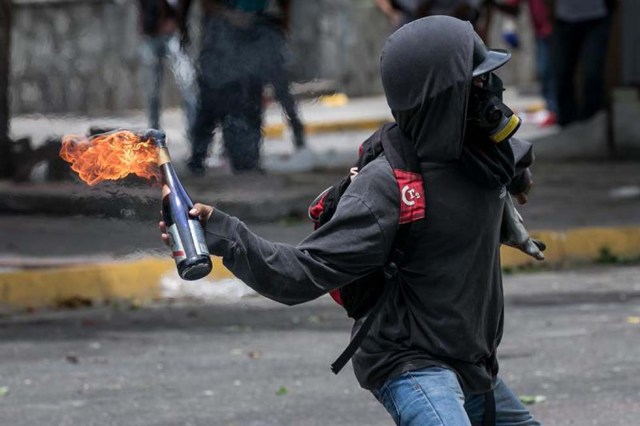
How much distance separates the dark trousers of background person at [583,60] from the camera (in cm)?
1377

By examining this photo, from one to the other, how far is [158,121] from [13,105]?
2721 millimetres

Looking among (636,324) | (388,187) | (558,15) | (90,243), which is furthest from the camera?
(558,15)

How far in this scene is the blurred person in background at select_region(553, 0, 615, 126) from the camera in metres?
13.7

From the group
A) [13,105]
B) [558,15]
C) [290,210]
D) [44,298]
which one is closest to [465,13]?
[558,15]

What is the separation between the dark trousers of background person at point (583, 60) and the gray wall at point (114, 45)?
3394mm

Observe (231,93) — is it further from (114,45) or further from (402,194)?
(114,45)

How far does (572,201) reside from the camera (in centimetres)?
1134

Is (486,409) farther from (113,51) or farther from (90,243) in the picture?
(113,51)

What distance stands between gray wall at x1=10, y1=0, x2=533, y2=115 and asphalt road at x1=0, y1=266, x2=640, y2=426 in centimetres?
836

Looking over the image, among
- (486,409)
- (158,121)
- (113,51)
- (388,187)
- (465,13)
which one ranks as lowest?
(113,51)

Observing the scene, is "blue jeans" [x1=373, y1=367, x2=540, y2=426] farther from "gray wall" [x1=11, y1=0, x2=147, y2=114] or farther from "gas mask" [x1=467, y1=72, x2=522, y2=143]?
"gray wall" [x1=11, y1=0, x2=147, y2=114]

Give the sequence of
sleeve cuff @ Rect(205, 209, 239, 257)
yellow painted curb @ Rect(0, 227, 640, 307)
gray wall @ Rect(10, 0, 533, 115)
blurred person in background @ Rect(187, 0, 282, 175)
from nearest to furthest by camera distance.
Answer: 1. sleeve cuff @ Rect(205, 209, 239, 257)
2. yellow painted curb @ Rect(0, 227, 640, 307)
3. blurred person in background @ Rect(187, 0, 282, 175)
4. gray wall @ Rect(10, 0, 533, 115)

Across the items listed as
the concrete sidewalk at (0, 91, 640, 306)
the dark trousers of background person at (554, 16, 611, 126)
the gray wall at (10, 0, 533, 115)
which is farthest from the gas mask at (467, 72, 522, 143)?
the gray wall at (10, 0, 533, 115)

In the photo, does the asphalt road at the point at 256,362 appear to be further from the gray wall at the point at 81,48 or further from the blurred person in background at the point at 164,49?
the gray wall at the point at 81,48
